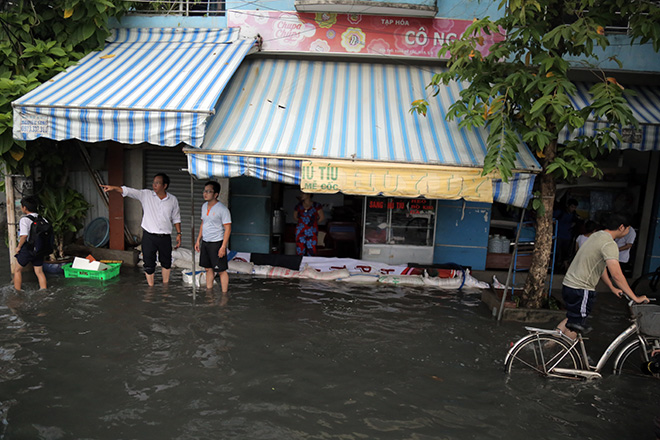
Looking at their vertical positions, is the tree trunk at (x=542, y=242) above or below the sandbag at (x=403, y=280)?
above

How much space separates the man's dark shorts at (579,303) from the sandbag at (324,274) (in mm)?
4244

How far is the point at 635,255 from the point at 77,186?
11.7 meters

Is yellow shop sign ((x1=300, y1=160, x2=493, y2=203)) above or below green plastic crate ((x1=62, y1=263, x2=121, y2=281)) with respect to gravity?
above

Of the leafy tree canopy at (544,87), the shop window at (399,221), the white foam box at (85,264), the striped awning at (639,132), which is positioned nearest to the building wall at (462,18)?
the striped awning at (639,132)

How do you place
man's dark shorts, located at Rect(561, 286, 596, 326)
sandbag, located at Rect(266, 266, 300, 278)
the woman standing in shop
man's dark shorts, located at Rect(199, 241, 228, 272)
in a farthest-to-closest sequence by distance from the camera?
the woman standing in shop, sandbag, located at Rect(266, 266, 300, 278), man's dark shorts, located at Rect(199, 241, 228, 272), man's dark shorts, located at Rect(561, 286, 596, 326)

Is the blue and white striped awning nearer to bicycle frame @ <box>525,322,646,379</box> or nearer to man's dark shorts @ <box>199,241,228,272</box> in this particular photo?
man's dark shorts @ <box>199,241,228,272</box>

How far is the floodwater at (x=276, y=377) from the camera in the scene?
4.18 meters

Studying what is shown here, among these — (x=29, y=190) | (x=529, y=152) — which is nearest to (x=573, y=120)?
(x=529, y=152)

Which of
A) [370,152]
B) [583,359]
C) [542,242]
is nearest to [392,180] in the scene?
[370,152]

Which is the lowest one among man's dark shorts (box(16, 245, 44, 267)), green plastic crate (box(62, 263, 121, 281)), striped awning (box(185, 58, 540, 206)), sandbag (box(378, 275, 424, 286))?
green plastic crate (box(62, 263, 121, 281))

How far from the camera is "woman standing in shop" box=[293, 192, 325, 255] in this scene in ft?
30.5

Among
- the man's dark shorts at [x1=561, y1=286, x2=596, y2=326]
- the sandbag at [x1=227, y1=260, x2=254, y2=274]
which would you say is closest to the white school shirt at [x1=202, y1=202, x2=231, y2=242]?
the sandbag at [x1=227, y1=260, x2=254, y2=274]

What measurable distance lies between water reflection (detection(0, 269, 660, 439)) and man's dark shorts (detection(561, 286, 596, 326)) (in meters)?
0.73

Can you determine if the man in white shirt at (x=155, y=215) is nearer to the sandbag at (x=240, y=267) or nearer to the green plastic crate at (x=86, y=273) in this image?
the green plastic crate at (x=86, y=273)
